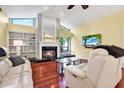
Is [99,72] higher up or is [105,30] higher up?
[105,30]

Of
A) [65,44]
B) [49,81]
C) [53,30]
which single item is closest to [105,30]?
[53,30]

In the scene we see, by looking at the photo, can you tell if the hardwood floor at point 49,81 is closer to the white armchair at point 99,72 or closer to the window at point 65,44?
the white armchair at point 99,72

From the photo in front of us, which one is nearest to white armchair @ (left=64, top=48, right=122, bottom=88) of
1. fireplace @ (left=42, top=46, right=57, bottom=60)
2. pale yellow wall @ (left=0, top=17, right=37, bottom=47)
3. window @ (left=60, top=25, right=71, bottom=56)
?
pale yellow wall @ (left=0, top=17, right=37, bottom=47)

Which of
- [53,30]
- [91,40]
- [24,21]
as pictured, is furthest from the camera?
[53,30]

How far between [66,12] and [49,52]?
2.70 metres

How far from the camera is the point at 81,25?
8.06 metres

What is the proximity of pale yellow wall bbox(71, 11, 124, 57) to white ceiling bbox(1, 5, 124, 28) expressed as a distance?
0.99 feet

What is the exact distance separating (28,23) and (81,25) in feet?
11.6

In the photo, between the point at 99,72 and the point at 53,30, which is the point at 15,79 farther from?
the point at 53,30

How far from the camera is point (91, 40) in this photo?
7176mm

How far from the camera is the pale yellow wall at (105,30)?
18.3 feet

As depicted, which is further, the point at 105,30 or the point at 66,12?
the point at 66,12
